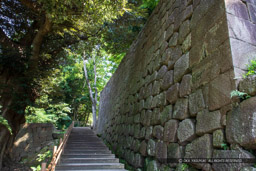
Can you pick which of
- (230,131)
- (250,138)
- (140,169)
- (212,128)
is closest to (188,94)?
(212,128)

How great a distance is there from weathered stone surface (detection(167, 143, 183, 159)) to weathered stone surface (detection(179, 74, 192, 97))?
660mm

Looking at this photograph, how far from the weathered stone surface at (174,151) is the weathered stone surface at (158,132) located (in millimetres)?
305

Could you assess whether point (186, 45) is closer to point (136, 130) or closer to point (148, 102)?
point (148, 102)

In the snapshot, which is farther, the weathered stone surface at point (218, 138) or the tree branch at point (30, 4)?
the tree branch at point (30, 4)

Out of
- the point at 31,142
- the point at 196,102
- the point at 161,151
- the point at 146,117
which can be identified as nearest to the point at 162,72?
the point at 146,117

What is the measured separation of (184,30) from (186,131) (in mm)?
1443

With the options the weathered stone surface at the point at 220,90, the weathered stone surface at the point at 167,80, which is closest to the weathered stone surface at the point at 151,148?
the weathered stone surface at the point at 167,80

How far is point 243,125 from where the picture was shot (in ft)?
4.59

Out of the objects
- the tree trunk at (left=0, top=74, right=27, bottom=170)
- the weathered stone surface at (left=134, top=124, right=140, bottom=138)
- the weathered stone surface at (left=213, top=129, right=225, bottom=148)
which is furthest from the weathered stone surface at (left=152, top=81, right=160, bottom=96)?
the tree trunk at (left=0, top=74, right=27, bottom=170)

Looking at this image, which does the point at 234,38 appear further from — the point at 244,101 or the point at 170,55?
the point at 170,55

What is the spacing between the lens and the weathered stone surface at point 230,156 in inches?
53.1

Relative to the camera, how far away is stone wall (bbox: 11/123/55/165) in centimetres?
830

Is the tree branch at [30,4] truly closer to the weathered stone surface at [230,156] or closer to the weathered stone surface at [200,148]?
the weathered stone surface at [200,148]

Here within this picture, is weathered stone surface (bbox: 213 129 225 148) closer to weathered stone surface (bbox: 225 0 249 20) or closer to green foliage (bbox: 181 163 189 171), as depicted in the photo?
green foliage (bbox: 181 163 189 171)
